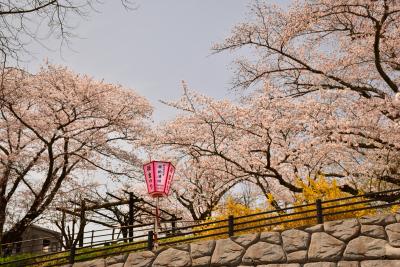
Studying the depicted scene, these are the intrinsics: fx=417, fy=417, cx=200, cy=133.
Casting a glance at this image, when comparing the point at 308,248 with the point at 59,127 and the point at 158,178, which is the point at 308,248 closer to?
the point at 158,178

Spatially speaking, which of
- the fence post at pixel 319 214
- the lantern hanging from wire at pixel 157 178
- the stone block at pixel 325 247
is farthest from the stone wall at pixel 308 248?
the lantern hanging from wire at pixel 157 178

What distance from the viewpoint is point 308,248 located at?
8438 millimetres

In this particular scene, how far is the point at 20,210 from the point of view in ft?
80.8

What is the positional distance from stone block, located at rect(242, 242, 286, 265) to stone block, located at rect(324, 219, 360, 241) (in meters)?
1.09

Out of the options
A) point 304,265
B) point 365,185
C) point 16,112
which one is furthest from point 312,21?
point 16,112

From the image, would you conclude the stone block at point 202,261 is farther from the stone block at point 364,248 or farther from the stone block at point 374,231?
the stone block at point 374,231

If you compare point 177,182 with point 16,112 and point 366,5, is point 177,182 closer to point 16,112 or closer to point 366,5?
point 16,112

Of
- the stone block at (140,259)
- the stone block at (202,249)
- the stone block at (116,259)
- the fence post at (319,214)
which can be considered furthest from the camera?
the stone block at (116,259)

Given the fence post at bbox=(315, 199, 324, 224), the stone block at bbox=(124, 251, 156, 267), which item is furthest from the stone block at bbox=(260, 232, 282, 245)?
the stone block at bbox=(124, 251, 156, 267)

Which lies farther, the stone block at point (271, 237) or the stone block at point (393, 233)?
the stone block at point (271, 237)

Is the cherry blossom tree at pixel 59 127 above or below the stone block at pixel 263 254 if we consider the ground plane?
above

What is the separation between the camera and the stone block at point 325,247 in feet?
26.6

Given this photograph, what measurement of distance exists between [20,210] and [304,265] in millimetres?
20769

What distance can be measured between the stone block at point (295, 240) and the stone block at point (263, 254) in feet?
0.54
